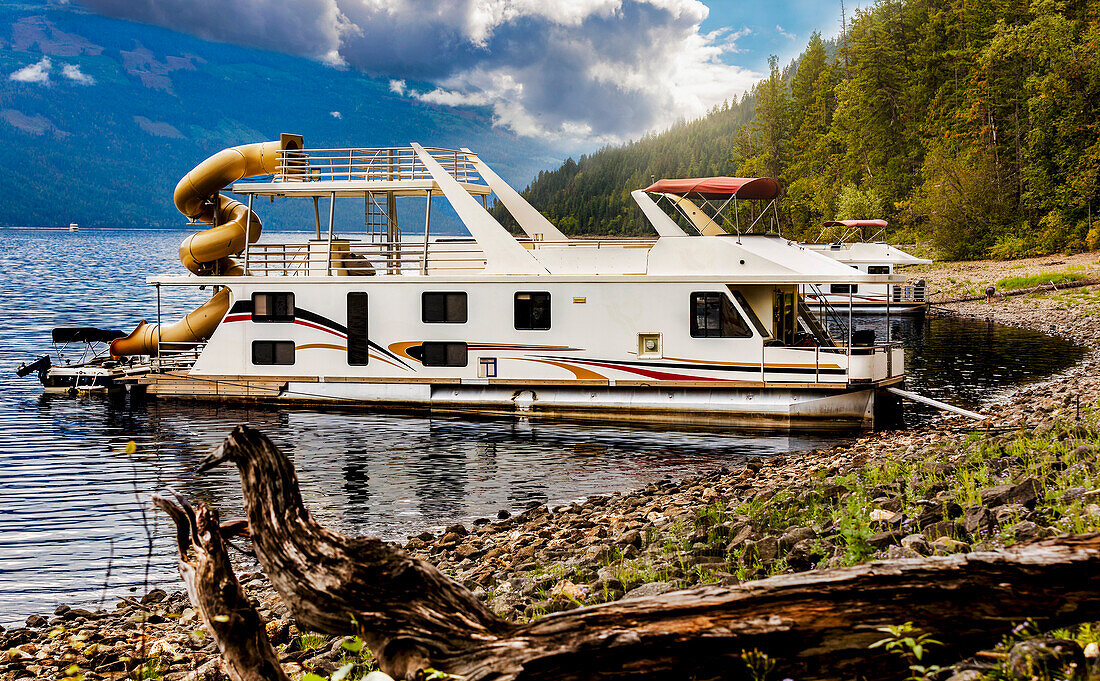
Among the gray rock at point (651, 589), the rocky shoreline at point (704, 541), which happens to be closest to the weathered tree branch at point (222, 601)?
the rocky shoreline at point (704, 541)

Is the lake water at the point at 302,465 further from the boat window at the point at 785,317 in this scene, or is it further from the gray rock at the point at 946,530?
the gray rock at the point at 946,530

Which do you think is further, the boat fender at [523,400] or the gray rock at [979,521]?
the boat fender at [523,400]

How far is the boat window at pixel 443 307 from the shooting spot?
63.2ft

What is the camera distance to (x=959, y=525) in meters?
6.59

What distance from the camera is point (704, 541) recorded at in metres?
8.23

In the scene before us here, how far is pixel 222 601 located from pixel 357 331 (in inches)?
626

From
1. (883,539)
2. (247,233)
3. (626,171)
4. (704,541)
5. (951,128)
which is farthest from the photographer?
(626,171)

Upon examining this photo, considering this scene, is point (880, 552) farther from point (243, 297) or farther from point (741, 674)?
point (243, 297)

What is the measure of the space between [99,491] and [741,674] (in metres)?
12.9

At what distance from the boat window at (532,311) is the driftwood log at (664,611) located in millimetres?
14576

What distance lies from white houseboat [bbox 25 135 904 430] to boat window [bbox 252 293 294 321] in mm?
34

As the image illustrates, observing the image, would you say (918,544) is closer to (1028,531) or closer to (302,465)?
(1028,531)

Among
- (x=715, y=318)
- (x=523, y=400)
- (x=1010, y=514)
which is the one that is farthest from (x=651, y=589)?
(x=523, y=400)

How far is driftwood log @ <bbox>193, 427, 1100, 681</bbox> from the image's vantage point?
13.3ft
